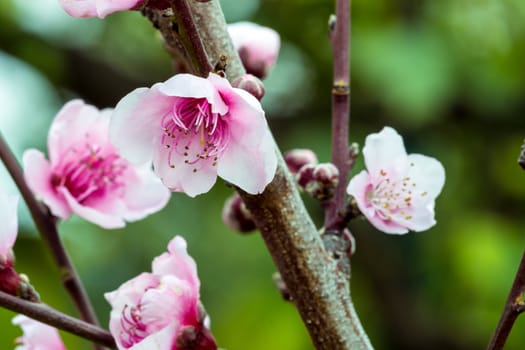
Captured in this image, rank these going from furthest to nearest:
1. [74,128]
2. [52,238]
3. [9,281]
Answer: [74,128] < [52,238] < [9,281]

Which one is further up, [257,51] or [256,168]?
[257,51]

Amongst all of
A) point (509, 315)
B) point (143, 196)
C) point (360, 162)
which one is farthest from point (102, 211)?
point (360, 162)

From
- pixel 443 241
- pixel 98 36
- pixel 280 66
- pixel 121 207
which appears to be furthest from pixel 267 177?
pixel 98 36

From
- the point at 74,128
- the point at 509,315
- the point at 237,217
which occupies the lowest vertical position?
the point at 509,315

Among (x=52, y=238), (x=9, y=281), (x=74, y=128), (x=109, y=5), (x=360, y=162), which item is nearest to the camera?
(x=109, y=5)

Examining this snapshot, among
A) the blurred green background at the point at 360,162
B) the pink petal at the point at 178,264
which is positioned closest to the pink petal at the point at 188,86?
the pink petal at the point at 178,264

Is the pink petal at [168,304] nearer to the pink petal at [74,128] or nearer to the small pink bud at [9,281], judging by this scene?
the small pink bud at [9,281]

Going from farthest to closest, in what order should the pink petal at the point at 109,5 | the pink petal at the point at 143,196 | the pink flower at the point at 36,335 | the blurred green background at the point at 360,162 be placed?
the blurred green background at the point at 360,162
the pink petal at the point at 143,196
the pink flower at the point at 36,335
the pink petal at the point at 109,5

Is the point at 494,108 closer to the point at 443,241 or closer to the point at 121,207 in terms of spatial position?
the point at 443,241

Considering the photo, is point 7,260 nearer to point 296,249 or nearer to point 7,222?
point 7,222
